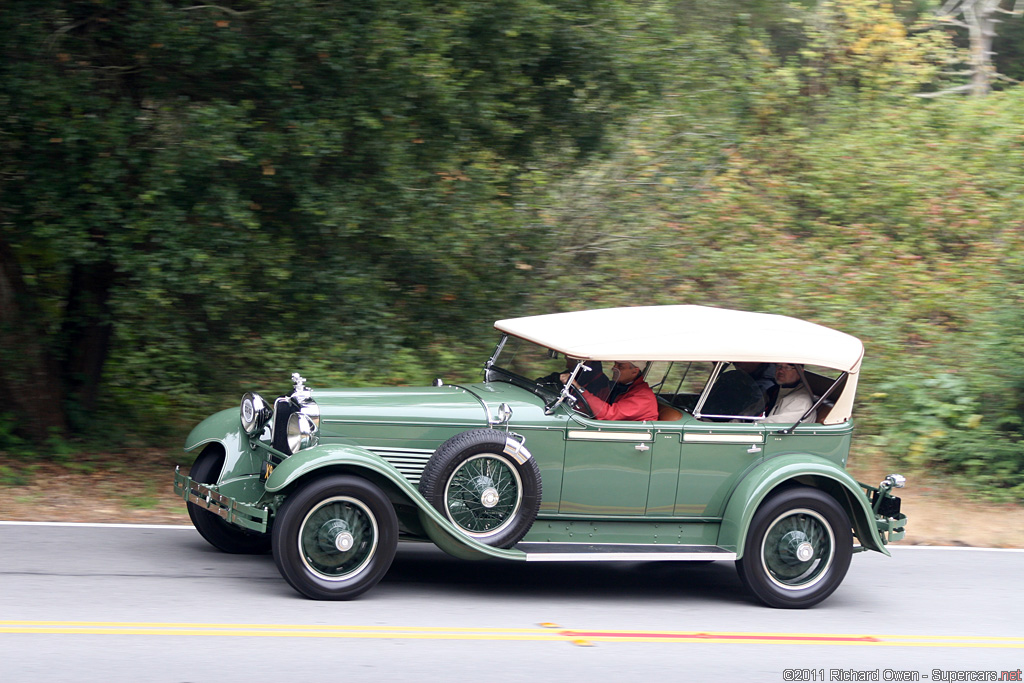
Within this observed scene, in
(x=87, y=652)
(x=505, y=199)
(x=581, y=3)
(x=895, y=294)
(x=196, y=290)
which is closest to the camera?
(x=87, y=652)

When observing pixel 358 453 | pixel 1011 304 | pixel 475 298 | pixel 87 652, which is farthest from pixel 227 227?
pixel 1011 304

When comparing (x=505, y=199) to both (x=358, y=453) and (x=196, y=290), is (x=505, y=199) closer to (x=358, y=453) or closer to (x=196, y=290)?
(x=196, y=290)

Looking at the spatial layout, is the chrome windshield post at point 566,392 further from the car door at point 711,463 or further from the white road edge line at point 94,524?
the white road edge line at point 94,524

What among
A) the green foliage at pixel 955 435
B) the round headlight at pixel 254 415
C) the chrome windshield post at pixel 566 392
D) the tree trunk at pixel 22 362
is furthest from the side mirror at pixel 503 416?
the green foliage at pixel 955 435

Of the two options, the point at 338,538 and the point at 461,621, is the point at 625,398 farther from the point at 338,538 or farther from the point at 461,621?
the point at 338,538

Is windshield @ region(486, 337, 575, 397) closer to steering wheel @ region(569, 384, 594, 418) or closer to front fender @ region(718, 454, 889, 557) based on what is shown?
steering wheel @ region(569, 384, 594, 418)

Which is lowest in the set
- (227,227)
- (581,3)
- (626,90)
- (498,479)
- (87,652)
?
(87,652)

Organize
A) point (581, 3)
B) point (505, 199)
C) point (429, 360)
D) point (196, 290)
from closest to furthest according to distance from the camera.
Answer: point (196, 290), point (581, 3), point (505, 199), point (429, 360)

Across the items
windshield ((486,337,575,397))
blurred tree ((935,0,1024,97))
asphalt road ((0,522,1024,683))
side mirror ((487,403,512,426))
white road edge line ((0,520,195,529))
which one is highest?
blurred tree ((935,0,1024,97))

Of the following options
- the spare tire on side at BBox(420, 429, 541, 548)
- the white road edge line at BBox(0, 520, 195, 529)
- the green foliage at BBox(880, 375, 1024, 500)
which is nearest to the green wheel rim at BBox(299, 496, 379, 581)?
the spare tire on side at BBox(420, 429, 541, 548)

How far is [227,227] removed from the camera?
909 centimetres

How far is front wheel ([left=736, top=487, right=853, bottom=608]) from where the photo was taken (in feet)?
21.1

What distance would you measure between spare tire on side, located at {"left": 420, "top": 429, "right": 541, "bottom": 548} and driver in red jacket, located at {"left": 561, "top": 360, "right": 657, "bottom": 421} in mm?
674

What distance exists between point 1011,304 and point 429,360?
6.91 meters
